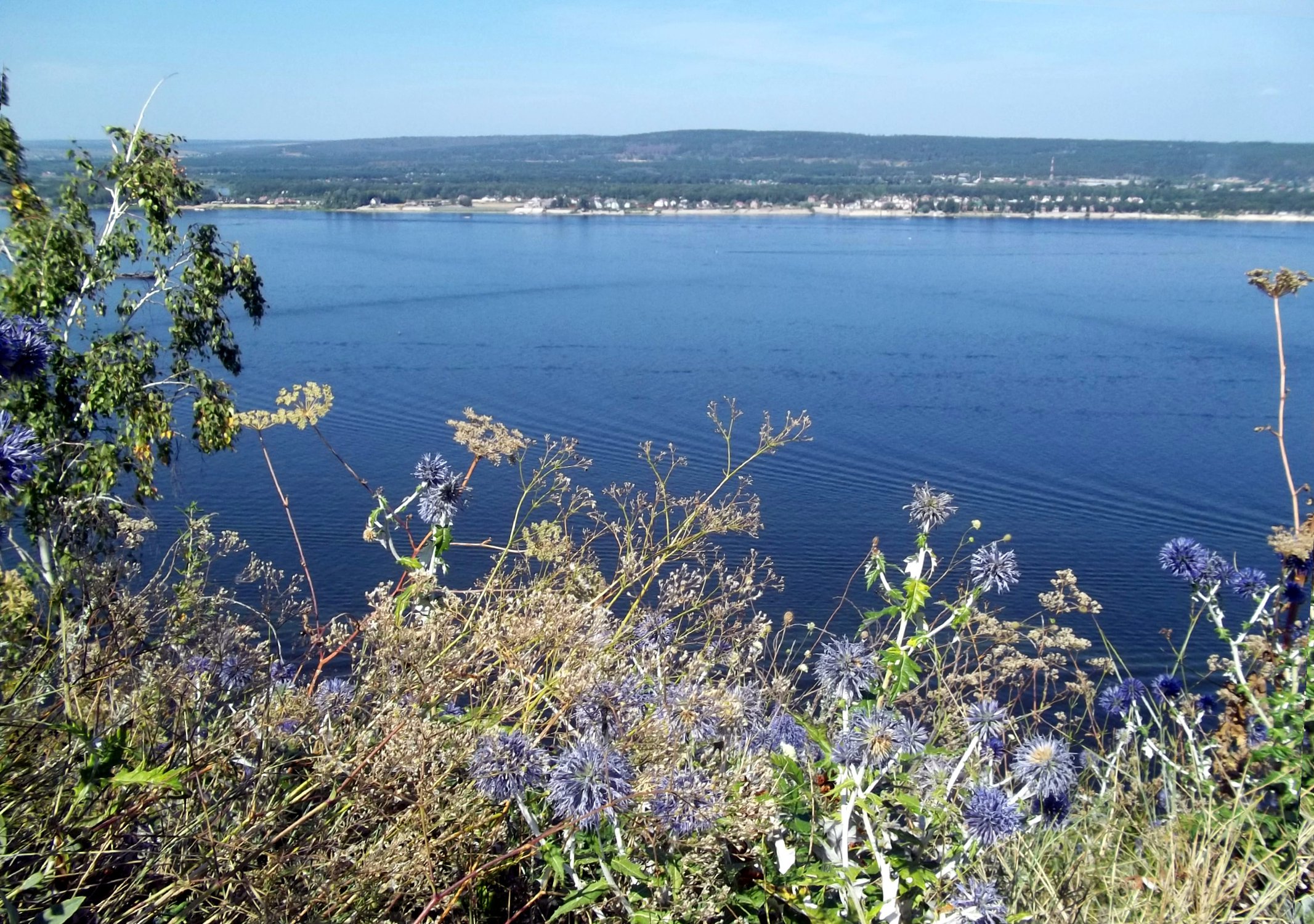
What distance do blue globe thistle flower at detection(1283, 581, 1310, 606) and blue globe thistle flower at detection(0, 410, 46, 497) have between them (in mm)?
3014

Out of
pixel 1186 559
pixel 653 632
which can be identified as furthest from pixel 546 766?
pixel 1186 559

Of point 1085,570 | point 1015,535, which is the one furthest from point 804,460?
point 1085,570

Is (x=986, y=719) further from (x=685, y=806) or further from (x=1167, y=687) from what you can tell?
(x=1167, y=687)

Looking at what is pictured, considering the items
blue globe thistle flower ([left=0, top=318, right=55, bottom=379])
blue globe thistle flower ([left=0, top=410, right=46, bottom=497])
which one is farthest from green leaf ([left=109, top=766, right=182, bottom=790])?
blue globe thistle flower ([left=0, top=318, right=55, bottom=379])

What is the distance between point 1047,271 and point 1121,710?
155ft

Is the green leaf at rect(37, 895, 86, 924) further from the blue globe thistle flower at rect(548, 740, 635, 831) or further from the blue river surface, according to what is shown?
the blue river surface

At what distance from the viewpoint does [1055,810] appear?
7.94 ft

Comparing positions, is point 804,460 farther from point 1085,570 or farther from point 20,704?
point 20,704

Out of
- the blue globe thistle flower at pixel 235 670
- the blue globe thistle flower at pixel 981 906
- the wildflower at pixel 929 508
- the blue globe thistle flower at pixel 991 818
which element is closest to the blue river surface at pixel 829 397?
the wildflower at pixel 929 508

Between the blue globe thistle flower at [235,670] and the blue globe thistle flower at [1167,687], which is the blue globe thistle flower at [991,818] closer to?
the blue globe thistle flower at [235,670]

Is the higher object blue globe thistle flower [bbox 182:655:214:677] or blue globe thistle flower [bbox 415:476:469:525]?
blue globe thistle flower [bbox 415:476:469:525]

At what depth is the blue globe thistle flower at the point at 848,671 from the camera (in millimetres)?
2297

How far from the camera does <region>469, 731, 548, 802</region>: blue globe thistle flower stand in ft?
6.28

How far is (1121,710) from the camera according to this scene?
3469mm
